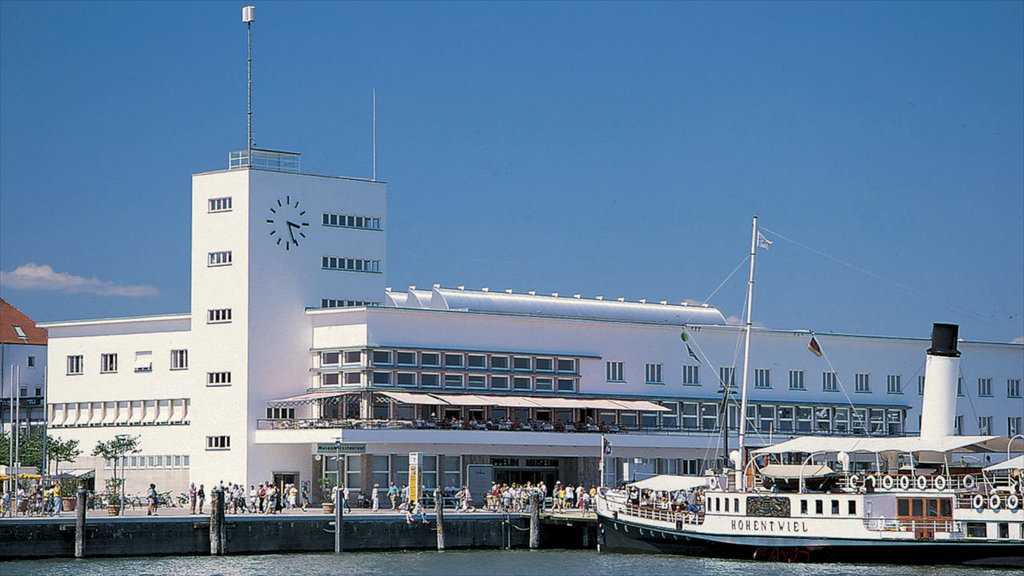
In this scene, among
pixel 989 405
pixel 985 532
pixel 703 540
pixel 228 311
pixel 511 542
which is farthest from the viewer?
pixel 989 405

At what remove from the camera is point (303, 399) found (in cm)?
9088

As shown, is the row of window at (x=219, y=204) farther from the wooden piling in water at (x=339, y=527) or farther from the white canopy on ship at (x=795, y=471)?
the white canopy on ship at (x=795, y=471)

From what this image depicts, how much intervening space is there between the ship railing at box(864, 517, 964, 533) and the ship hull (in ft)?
1.67

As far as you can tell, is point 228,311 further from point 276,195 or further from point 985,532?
point 985,532

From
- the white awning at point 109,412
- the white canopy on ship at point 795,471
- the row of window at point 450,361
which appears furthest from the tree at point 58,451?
the white canopy on ship at point 795,471

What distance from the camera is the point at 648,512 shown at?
245 feet

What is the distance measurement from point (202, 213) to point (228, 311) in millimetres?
5647

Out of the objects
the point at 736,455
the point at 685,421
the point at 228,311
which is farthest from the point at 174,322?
the point at 736,455

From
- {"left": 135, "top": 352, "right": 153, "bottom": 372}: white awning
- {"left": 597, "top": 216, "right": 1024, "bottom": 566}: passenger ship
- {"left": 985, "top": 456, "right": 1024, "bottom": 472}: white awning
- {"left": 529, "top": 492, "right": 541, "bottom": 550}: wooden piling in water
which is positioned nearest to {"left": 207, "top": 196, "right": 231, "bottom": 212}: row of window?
{"left": 135, "top": 352, "right": 153, "bottom": 372}: white awning

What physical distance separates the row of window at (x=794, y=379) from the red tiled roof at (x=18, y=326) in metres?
49.1

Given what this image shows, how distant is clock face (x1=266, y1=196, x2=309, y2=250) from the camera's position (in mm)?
93000

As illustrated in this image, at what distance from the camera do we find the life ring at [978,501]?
222 feet

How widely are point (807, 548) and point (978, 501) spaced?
264 inches

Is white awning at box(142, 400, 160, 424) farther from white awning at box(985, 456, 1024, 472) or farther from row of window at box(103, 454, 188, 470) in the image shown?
white awning at box(985, 456, 1024, 472)
